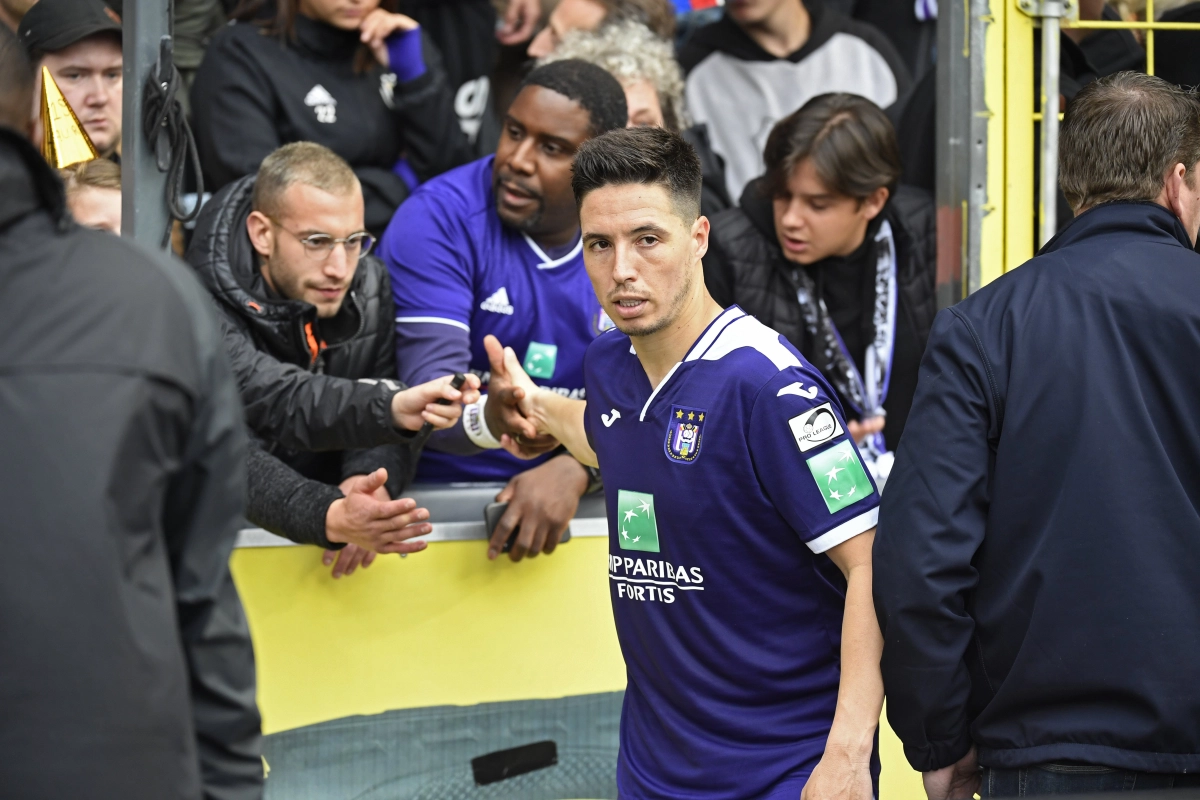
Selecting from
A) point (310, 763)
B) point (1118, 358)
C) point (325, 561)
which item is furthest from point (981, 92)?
point (310, 763)

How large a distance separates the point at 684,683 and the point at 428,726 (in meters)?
1.33

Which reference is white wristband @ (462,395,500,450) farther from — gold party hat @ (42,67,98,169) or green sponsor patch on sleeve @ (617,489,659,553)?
gold party hat @ (42,67,98,169)

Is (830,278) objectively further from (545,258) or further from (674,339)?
(674,339)

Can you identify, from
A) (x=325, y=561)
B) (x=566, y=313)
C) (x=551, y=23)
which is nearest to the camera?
(x=325, y=561)

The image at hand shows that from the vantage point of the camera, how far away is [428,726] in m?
3.54

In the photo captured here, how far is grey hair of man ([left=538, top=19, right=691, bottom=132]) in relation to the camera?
4.41m

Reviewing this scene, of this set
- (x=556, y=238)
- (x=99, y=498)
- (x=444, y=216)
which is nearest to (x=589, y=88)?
(x=556, y=238)

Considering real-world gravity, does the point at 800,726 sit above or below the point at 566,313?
below

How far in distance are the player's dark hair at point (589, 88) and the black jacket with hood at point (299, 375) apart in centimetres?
79

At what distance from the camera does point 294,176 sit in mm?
3381

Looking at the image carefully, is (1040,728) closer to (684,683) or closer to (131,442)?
(684,683)

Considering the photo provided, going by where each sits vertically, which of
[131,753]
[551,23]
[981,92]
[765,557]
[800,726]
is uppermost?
[551,23]

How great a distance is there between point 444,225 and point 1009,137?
5.63 feet

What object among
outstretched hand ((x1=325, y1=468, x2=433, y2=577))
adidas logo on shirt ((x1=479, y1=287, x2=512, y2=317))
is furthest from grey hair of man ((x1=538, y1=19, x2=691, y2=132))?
outstretched hand ((x1=325, y1=468, x2=433, y2=577))
